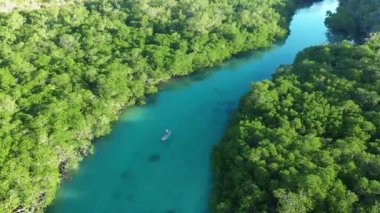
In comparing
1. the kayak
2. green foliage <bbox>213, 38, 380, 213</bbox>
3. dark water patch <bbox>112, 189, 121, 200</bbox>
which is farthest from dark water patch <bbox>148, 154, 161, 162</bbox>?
green foliage <bbox>213, 38, 380, 213</bbox>

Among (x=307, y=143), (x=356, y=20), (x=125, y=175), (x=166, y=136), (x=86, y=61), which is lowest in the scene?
(x=125, y=175)

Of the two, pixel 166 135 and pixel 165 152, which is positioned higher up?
pixel 166 135

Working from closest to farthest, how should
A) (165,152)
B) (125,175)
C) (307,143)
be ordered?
(307,143) < (125,175) < (165,152)

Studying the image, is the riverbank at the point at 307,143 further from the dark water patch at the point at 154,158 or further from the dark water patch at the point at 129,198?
the dark water patch at the point at 129,198

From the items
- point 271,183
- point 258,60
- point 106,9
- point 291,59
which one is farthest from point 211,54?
point 271,183

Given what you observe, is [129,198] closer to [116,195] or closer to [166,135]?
[116,195]

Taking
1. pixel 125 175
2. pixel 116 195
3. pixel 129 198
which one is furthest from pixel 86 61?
pixel 129 198

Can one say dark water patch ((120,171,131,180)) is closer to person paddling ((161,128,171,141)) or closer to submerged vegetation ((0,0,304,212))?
submerged vegetation ((0,0,304,212))

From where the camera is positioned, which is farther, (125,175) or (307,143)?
(125,175)
